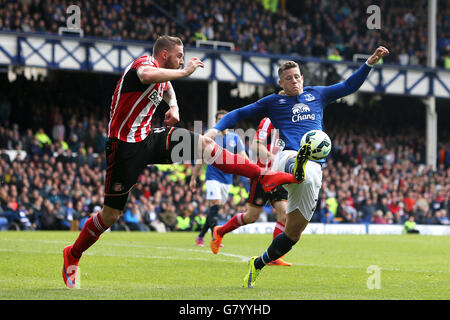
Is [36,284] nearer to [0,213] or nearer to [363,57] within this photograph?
[0,213]

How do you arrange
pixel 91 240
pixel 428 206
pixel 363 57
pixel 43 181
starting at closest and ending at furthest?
pixel 91 240
pixel 43 181
pixel 428 206
pixel 363 57

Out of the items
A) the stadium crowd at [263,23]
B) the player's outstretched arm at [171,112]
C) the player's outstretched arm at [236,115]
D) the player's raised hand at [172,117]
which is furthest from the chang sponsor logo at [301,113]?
the stadium crowd at [263,23]

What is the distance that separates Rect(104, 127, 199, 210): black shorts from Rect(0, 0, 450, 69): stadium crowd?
1975 centimetres

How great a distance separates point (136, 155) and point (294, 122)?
7.05 feet

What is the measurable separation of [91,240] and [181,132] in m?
1.46

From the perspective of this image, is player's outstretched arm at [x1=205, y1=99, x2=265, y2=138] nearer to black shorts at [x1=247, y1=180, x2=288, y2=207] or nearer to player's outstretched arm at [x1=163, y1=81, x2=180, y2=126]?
player's outstretched arm at [x1=163, y1=81, x2=180, y2=126]

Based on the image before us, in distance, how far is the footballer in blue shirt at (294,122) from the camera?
802 centimetres

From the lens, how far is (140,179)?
24.6m

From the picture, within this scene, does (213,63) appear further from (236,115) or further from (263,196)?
(236,115)

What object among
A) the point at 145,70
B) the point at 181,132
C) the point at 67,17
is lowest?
the point at 181,132

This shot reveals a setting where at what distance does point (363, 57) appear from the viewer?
32.2 metres

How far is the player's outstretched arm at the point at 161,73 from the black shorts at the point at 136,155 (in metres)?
0.63

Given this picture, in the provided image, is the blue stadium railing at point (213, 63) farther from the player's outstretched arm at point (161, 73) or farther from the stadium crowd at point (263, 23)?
the player's outstretched arm at point (161, 73)
